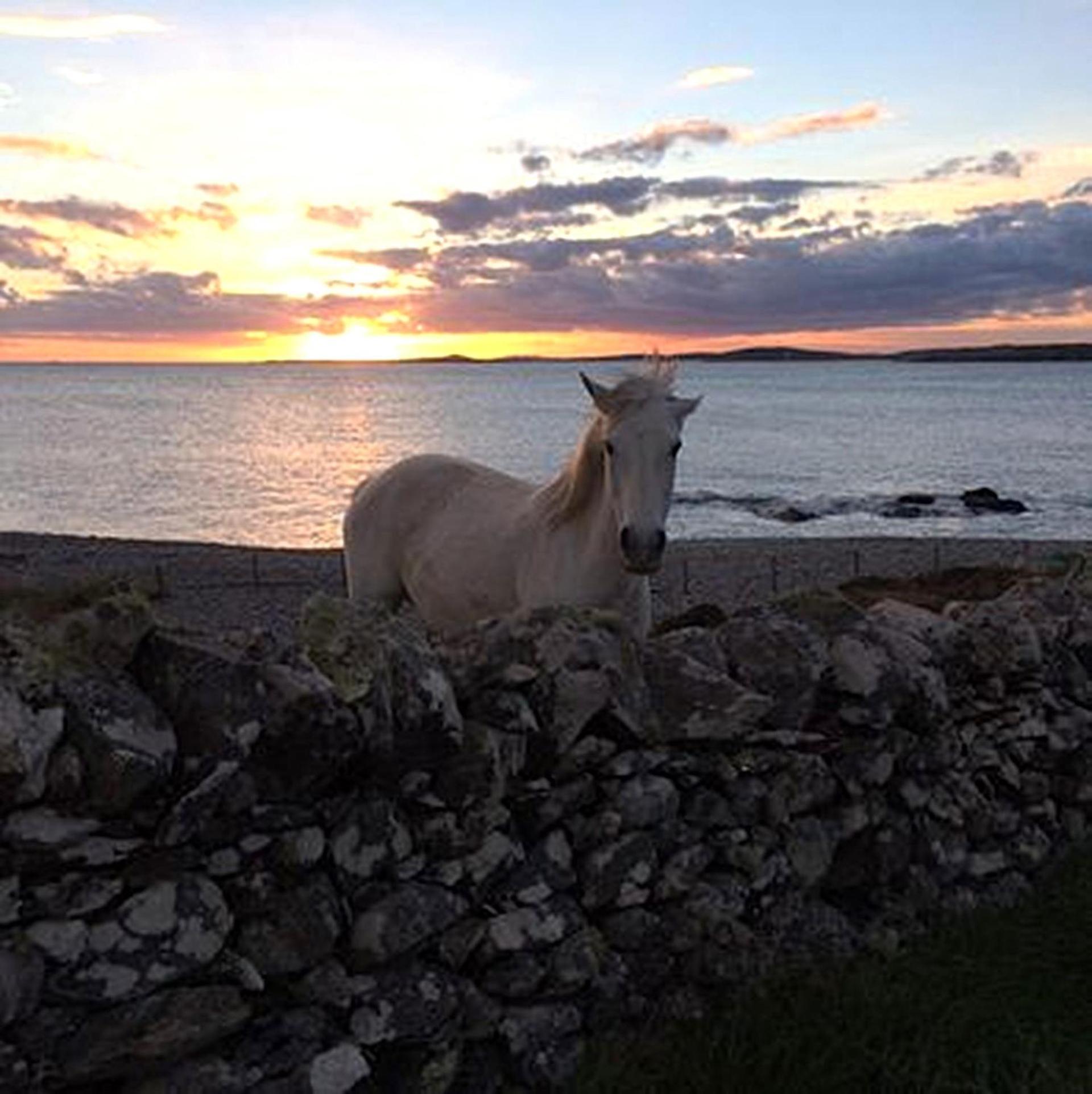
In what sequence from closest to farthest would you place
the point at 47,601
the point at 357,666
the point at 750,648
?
the point at 357,666, the point at 750,648, the point at 47,601

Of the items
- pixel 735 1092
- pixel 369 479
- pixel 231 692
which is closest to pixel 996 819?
pixel 735 1092

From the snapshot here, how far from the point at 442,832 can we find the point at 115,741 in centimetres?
106

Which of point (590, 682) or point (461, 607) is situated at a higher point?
point (590, 682)

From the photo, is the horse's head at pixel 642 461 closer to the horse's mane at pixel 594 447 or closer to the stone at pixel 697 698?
the horse's mane at pixel 594 447

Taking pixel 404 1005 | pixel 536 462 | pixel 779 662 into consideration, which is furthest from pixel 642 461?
pixel 536 462

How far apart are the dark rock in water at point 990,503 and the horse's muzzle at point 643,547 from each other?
4754cm

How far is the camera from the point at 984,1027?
4199 mm

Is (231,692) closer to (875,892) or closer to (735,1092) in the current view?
(735,1092)

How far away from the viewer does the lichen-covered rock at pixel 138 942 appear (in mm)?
3168

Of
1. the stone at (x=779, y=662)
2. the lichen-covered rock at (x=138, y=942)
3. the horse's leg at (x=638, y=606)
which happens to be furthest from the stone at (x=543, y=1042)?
the horse's leg at (x=638, y=606)

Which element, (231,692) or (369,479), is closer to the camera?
(231,692)

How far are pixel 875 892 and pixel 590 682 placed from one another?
5.36ft

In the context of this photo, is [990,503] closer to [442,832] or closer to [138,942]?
[442,832]

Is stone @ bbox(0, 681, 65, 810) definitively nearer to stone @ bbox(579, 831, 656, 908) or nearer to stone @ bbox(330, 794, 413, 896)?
stone @ bbox(330, 794, 413, 896)
